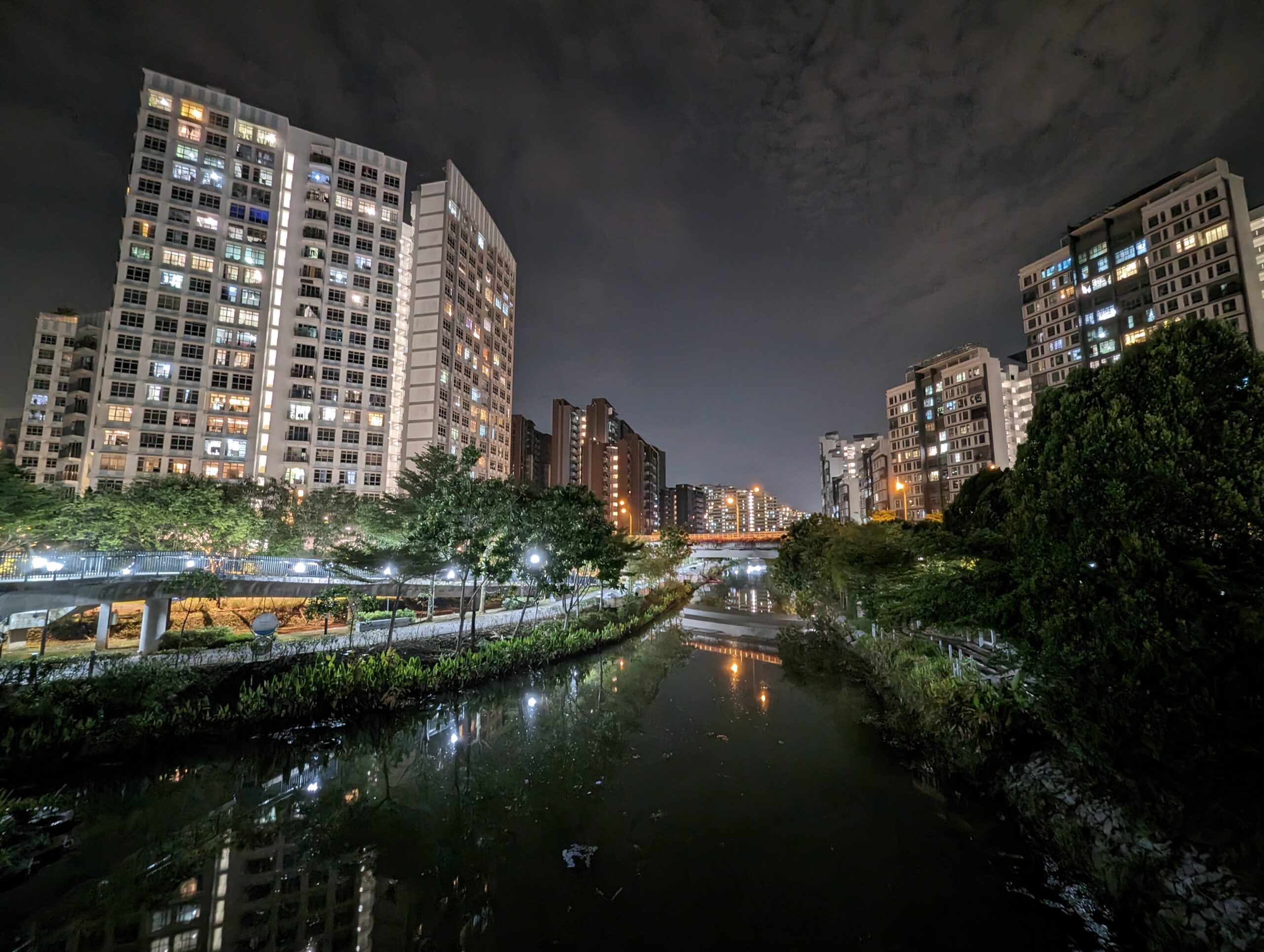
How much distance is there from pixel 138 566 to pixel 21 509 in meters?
8.53

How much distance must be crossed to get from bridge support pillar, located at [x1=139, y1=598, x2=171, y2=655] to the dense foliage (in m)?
33.7

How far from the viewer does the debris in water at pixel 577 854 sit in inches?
→ 458

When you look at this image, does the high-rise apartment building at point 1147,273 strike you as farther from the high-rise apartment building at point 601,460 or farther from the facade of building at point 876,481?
the high-rise apartment building at point 601,460

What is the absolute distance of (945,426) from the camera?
9350cm

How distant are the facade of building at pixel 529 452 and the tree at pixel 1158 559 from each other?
5878 inches

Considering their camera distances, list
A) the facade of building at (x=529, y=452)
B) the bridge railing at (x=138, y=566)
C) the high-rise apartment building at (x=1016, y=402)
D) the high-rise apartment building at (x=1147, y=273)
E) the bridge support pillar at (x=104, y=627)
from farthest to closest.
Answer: the facade of building at (x=529, y=452) → the high-rise apartment building at (x=1016, y=402) → the high-rise apartment building at (x=1147, y=273) → the bridge support pillar at (x=104, y=627) → the bridge railing at (x=138, y=566)

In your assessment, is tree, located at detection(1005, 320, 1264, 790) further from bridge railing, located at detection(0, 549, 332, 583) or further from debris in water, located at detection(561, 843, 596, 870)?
Result: bridge railing, located at detection(0, 549, 332, 583)

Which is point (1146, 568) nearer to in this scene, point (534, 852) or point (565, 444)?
point (534, 852)

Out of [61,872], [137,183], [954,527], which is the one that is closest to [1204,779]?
[954,527]

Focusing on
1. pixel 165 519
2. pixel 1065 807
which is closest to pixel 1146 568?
pixel 1065 807

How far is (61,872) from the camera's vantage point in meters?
10.7

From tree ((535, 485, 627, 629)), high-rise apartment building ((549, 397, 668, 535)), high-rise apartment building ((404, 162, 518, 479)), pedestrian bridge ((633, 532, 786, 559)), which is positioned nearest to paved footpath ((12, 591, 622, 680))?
tree ((535, 485, 627, 629))

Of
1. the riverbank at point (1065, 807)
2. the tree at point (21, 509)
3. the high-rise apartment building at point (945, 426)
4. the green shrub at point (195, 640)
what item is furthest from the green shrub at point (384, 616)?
the high-rise apartment building at point (945, 426)

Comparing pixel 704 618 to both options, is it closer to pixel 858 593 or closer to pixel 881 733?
pixel 858 593
